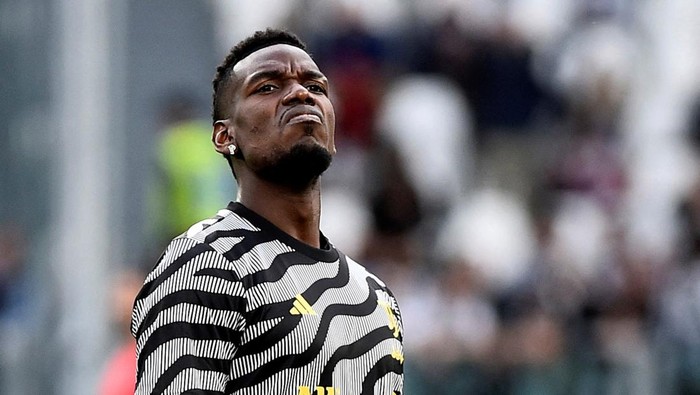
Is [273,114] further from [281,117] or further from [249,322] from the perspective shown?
[249,322]

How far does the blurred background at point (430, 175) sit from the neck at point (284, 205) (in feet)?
13.5

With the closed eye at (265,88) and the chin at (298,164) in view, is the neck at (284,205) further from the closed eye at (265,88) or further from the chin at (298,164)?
the closed eye at (265,88)

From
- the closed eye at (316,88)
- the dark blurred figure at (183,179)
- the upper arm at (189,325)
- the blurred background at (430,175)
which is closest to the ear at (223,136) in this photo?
the closed eye at (316,88)

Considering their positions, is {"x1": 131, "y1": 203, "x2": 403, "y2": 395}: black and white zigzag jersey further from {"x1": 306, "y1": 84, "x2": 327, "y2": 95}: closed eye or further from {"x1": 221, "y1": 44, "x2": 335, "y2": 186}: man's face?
{"x1": 306, "y1": 84, "x2": 327, "y2": 95}: closed eye

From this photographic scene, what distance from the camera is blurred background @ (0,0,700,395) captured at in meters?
10.5

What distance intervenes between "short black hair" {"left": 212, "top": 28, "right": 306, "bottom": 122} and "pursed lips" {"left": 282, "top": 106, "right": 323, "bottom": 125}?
9.0 inches

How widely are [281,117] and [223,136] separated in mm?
209

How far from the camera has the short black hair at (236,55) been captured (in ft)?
14.4

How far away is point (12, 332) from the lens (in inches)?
428

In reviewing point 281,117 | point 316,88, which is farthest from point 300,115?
point 316,88

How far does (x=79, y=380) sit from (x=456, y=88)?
178 inches

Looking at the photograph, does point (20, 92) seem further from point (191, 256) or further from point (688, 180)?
point (191, 256)

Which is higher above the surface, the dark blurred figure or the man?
the dark blurred figure

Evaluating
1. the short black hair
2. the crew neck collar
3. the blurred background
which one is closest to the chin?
the crew neck collar
